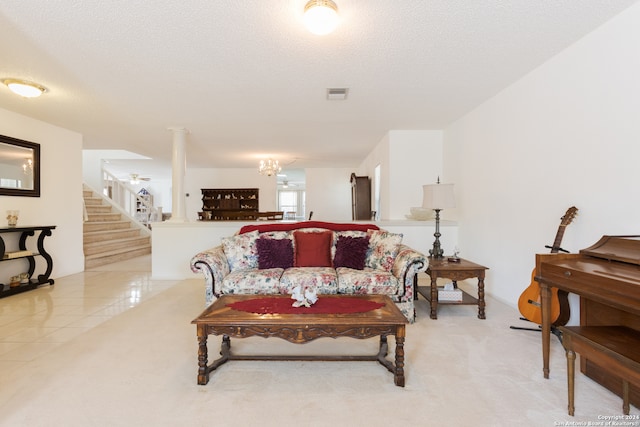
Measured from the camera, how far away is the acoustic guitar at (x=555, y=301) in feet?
7.87

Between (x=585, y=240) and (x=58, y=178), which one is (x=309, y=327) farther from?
(x=58, y=178)

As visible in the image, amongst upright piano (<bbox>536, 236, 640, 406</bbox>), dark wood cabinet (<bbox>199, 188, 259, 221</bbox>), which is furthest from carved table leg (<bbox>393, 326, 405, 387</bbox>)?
dark wood cabinet (<bbox>199, 188, 259, 221</bbox>)

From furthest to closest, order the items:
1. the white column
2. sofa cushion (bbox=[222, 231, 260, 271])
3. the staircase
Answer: the staircase
the white column
sofa cushion (bbox=[222, 231, 260, 271])

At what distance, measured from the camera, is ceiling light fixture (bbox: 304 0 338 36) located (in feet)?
6.34

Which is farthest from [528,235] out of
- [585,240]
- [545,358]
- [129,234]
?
[129,234]

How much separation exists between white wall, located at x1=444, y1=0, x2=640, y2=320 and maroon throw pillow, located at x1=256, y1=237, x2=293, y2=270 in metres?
2.44

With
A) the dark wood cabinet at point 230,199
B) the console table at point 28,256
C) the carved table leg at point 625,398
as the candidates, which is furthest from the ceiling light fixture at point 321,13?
the dark wood cabinet at point 230,199

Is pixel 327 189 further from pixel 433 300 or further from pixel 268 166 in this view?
pixel 433 300

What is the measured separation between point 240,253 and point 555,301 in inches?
112

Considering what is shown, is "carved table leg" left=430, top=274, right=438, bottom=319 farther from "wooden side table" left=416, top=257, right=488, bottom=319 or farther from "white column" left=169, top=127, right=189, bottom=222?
"white column" left=169, top=127, right=189, bottom=222

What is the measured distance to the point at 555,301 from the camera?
94.2 inches

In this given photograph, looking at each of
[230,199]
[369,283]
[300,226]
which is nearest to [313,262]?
[300,226]

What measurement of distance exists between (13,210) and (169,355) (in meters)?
3.75

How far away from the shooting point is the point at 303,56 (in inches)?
108
